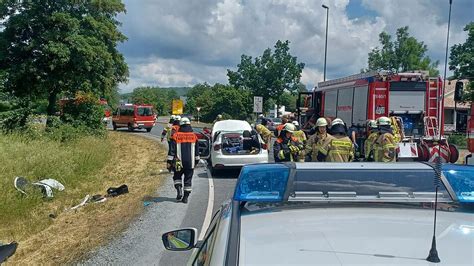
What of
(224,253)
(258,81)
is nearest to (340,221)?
(224,253)

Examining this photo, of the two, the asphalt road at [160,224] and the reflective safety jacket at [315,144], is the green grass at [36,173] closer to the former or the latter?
the asphalt road at [160,224]

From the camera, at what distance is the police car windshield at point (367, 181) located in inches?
101

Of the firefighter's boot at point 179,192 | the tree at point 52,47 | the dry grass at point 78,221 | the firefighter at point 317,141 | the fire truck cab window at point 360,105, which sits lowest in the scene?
the dry grass at point 78,221

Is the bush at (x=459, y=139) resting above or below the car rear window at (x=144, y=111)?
below

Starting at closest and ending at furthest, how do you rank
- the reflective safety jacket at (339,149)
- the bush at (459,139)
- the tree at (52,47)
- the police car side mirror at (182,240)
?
the police car side mirror at (182,240) → the reflective safety jacket at (339,149) → the tree at (52,47) → the bush at (459,139)

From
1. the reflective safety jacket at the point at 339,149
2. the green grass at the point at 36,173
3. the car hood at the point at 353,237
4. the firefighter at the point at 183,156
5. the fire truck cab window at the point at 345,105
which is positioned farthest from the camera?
the fire truck cab window at the point at 345,105

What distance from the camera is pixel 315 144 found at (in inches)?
333

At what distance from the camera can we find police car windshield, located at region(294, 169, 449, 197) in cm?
256

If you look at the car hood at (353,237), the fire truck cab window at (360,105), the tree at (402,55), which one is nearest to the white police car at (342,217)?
the car hood at (353,237)

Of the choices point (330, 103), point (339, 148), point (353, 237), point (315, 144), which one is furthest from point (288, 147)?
point (330, 103)

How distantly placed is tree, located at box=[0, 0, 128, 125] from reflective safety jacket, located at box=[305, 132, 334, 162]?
1661cm

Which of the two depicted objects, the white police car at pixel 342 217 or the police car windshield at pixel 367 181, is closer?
the white police car at pixel 342 217

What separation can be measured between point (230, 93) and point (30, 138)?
48.3 meters

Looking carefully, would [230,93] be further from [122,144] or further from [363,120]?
[363,120]
